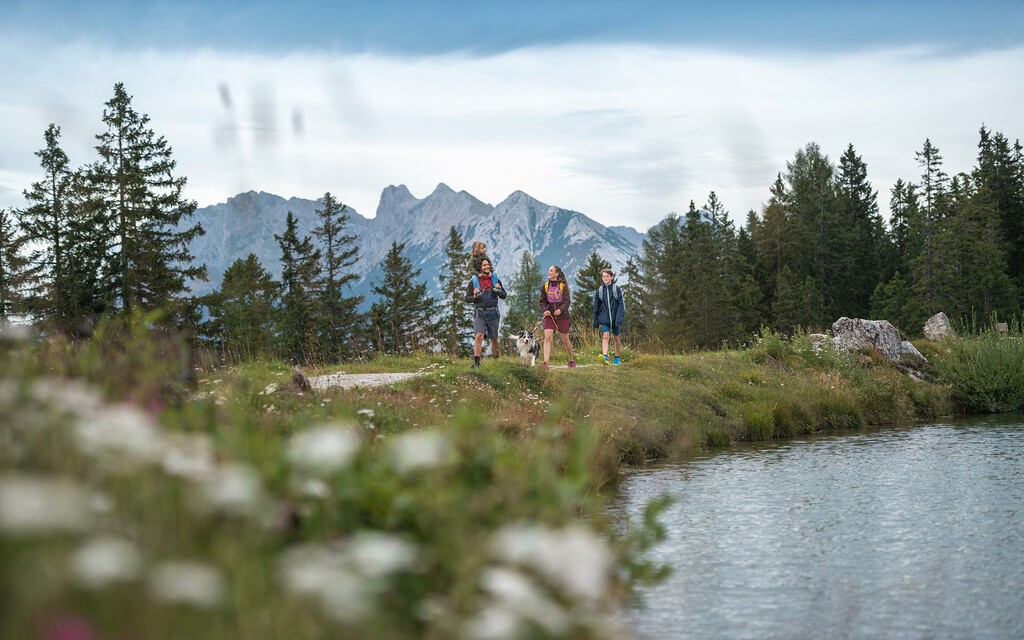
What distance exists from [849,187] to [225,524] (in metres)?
93.0

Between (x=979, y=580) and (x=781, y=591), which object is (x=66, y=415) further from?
(x=979, y=580)

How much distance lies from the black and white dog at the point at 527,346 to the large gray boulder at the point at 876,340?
33.8 feet

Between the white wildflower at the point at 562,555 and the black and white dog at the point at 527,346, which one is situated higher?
the black and white dog at the point at 527,346

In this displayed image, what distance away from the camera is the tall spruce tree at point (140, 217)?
142ft

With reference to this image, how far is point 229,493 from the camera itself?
119 inches

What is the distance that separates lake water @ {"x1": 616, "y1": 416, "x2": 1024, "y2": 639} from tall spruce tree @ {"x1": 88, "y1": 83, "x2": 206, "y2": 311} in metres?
33.6

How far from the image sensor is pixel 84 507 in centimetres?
278

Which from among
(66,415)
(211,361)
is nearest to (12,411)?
(66,415)

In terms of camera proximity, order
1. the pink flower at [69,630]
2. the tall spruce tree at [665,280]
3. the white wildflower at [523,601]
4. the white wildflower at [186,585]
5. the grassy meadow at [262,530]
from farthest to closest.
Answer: the tall spruce tree at [665,280], the white wildflower at [523,601], the grassy meadow at [262,530], the white wildflower at [186,585], the pink flower at [69,630]

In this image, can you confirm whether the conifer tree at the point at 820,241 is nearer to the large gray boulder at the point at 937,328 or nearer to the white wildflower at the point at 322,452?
the large gray boulder at the point at 937,328

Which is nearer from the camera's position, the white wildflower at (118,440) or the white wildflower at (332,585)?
the white wildflower at (332,585)

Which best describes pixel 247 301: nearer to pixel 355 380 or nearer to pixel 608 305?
pixel 608 305

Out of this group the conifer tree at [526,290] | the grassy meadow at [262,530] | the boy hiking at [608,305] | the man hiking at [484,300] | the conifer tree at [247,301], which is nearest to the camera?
the grassy meadow at [262,530]

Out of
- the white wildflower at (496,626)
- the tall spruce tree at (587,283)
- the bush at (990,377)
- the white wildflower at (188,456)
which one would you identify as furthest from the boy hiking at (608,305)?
the tall spruce tree at (587,283)
